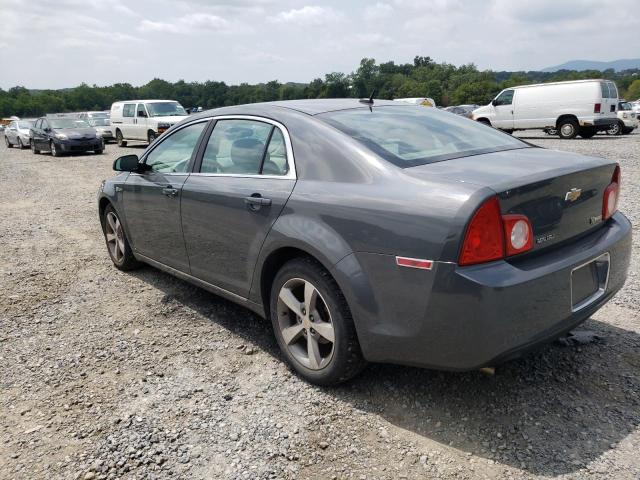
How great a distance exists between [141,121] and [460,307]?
21.1 metres

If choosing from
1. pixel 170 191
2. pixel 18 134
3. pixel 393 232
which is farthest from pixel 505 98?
pixel 18 134

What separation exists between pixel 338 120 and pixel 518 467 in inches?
80.8

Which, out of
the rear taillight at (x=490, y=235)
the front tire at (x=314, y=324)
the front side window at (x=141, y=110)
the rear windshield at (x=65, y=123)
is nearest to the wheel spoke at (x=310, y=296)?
the front tire at (x=314, y=324)

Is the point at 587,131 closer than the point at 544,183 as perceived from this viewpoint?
No

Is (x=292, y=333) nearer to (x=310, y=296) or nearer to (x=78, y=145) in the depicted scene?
(x=310, y=296)

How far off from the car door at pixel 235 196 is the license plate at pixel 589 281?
157cm

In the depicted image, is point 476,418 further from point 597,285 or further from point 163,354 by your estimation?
point 163,354

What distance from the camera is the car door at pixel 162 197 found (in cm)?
397

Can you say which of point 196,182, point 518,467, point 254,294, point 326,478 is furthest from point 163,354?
point 518,467

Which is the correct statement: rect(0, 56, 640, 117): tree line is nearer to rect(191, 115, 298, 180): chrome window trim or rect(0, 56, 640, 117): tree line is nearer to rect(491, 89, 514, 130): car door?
rect(491, 89, 514, 130): car door

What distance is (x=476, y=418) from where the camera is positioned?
2680 mm

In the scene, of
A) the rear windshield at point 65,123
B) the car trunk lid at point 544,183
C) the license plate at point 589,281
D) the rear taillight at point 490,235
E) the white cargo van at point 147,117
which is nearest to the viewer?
the rear taillight at point 490,235

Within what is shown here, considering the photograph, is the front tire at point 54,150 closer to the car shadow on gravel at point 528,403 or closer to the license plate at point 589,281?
the car shadow on gravel at point 528,403

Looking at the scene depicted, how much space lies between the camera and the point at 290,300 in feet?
10.0
